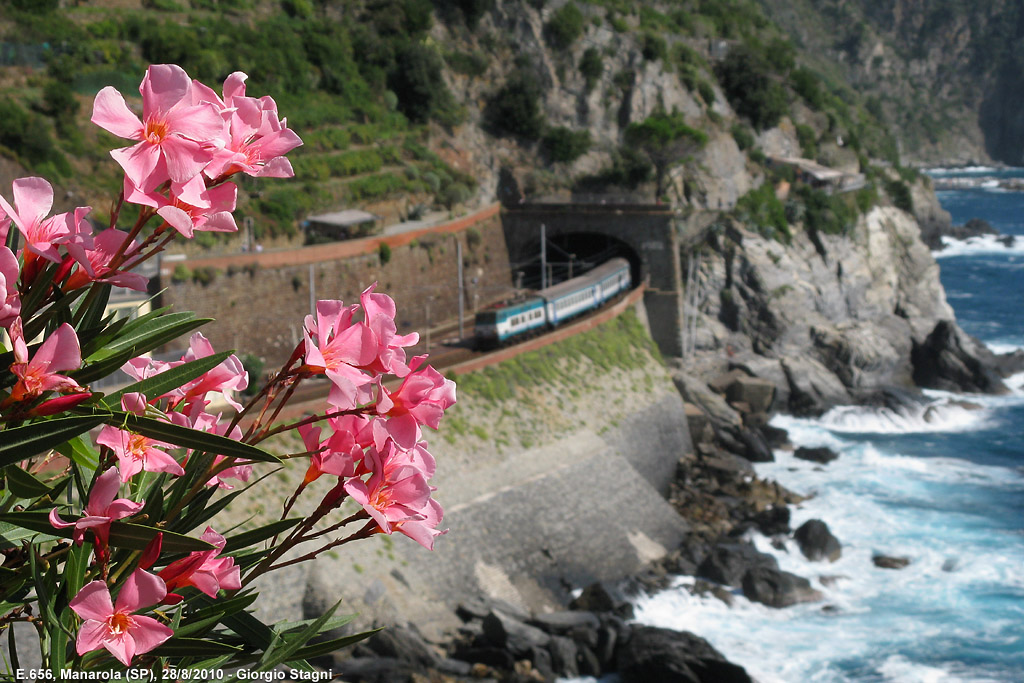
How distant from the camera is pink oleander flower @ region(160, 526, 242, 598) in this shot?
322 cm

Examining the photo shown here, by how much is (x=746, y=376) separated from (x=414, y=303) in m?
18.2

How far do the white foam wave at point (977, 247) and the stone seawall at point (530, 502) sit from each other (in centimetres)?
6115

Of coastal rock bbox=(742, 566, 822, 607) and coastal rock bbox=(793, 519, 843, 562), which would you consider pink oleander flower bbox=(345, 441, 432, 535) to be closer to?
coastal rock bbox=(742, 566, 822, 607)

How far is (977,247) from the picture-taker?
9162cm

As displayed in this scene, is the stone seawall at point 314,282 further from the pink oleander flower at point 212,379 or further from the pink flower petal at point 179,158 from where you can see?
the pink flower petal at point 179,158

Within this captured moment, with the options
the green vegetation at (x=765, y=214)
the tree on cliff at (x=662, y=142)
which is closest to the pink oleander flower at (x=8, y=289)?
the green vegetation at (x=765, y=214)

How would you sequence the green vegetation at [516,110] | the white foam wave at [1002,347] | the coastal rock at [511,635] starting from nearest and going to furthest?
the coastal rock at [511,635], the green vegetation at [516,110], the white foam wave at [1002,347]

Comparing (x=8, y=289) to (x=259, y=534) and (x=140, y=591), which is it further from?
(x=259, y=534)

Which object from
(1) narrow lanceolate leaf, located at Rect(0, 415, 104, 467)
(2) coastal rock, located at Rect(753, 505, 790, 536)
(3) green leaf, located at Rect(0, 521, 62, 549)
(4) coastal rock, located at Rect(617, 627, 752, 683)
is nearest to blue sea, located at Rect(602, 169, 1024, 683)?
(2) coastal rock, located at Rect(753, 505, 790, 536)

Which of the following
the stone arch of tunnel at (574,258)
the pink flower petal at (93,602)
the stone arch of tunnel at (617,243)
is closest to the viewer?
the pink flower petal at (93,602)

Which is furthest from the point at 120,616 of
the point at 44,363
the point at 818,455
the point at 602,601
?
the point at 818,455

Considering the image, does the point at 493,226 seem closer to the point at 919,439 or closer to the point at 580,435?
the point at 580,435

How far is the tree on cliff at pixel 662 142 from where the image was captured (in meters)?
56.8

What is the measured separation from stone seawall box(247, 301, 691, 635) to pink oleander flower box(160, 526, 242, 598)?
817 inches
